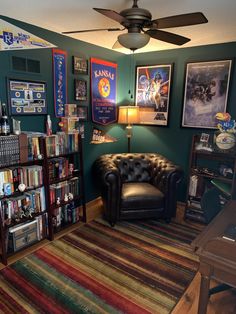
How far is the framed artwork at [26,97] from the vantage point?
98.4 inches

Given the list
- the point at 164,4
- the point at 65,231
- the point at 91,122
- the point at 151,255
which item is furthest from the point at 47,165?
the point at 164,4

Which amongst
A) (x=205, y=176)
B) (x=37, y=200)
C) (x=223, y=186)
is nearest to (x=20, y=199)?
(x=37, y=200)

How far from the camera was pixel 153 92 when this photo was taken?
3830 millimetres

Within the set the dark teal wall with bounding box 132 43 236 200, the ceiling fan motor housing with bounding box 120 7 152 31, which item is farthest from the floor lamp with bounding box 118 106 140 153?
the ceiling fan motor housing with bounding box 120 7 152 31

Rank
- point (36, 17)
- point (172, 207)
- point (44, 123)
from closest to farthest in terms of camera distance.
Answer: point (36, 17) → point (44, 123) → point (172, 207)

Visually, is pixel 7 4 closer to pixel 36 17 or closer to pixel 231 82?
pixel 36 17

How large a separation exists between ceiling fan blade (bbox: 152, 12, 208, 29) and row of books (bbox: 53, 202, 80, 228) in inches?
89.7

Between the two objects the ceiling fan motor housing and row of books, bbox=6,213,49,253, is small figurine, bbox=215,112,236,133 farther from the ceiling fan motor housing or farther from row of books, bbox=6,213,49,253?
row of books, bbox=6,213,49,253

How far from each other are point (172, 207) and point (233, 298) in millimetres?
1283

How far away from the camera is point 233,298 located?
1.95 m

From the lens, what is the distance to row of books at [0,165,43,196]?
228 centimetres

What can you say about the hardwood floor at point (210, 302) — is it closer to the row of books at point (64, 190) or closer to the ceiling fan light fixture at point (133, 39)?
the row of books at point (64, 190)

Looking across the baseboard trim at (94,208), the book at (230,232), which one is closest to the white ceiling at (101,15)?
the book at (230,232)

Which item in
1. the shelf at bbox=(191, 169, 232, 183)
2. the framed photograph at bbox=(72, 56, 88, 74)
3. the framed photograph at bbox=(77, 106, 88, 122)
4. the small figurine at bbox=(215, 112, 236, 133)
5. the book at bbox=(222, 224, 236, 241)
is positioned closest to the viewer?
the book at bbox=(222, 224, 236, 241)
